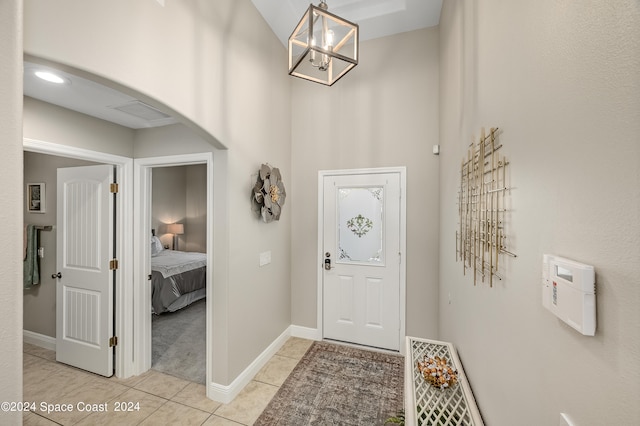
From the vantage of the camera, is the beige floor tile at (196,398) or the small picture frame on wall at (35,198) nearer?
the beige floor tile at (196,398)

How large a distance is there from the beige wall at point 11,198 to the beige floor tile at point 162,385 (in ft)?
5.61

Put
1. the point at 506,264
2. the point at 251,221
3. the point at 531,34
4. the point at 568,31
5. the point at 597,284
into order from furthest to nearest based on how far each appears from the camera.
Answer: the point at 251,221 < the point at 506,264 < the point at 531,34 < the point at 568,31 < the point at 597,284

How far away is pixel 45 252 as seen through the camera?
3.06m

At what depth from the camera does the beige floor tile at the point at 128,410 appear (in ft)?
6.64

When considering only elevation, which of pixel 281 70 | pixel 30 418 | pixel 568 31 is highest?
pixel 281 70

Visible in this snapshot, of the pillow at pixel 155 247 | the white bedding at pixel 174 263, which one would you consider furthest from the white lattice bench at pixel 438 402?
the pillow at pixel 155 247

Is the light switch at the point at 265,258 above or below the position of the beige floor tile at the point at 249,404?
above

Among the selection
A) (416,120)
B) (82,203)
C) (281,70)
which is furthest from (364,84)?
(82,203)

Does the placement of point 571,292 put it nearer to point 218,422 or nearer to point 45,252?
point 218,422

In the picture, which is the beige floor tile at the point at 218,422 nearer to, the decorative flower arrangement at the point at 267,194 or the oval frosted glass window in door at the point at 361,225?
the decorative flower arrangement at the point at 267,194

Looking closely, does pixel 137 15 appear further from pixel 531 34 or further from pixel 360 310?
pixel 360 310

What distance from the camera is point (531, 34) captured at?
797mm

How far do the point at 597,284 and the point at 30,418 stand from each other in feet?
11.8

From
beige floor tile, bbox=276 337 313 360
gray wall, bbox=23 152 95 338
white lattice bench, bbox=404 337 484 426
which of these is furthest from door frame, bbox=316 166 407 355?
gray wall, bbox=23 152 95 338
